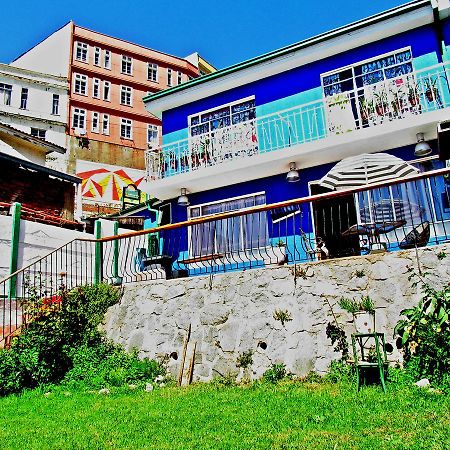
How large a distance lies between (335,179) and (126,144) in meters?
29.1

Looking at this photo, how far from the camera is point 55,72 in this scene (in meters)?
37.0

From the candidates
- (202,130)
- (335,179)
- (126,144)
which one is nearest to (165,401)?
(335,179)

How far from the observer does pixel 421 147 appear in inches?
432

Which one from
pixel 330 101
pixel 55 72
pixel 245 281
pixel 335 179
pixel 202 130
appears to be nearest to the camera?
pixel 245 281

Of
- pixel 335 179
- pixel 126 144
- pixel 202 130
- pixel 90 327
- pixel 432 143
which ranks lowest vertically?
pixel 90 327

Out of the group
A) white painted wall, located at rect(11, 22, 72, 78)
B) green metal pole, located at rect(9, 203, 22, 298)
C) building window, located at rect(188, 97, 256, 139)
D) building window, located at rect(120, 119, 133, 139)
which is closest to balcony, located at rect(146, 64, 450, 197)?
building window, located at rect(188, 97, 256, 139)

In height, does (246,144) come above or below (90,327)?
above

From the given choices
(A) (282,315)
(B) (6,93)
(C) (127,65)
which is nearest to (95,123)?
(C) (127,65)

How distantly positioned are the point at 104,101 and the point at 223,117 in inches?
994

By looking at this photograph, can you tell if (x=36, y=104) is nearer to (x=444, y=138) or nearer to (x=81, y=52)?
(x=81, y=52)

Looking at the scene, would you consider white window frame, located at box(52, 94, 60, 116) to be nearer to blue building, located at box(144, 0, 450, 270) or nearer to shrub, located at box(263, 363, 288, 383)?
blue building, located at box(144, 0, 450, 270)

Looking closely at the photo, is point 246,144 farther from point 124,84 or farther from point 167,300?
point 124,84

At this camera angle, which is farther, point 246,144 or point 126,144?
point 126,144

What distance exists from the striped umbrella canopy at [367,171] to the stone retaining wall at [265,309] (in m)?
3.48
